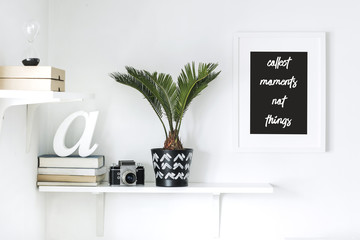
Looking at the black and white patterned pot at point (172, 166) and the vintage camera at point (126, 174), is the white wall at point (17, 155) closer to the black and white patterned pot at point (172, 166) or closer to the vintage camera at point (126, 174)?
the vintage camera at point (126, 174)

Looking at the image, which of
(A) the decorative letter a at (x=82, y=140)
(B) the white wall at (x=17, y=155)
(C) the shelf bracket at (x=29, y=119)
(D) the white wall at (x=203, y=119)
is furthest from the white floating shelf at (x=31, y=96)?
(D) the white wall at (x=203, y=119)

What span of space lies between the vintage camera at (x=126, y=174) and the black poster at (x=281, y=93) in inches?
21.3

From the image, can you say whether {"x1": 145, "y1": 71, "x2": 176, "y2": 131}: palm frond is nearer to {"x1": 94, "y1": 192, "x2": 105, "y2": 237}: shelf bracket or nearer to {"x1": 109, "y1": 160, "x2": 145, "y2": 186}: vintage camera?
{"x1": 109, "y1": 160, "x2": 145, "y2": 186}: vintage camera

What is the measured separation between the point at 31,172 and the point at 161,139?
57 cm

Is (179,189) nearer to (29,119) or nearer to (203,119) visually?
(203,119)

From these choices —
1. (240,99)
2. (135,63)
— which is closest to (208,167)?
(240,99)

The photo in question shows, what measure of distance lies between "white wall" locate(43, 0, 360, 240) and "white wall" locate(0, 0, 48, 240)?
17 cm

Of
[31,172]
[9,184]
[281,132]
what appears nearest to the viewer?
[9,184]

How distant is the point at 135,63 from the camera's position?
223cm

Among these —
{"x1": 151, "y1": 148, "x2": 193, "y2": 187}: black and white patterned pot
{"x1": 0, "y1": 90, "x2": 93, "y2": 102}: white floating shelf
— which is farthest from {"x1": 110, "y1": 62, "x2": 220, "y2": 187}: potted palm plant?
{"x1": 0, "y1": 90, "x2": 93, "y2": 102}: white floating shelf

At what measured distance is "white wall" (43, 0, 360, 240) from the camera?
2209 mm

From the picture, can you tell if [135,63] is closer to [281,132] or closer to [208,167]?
[208,167]

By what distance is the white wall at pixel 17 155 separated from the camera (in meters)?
1.75

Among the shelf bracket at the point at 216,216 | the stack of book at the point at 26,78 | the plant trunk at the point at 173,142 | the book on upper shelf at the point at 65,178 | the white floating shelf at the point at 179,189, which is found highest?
the stack of book at the point at 26,78
